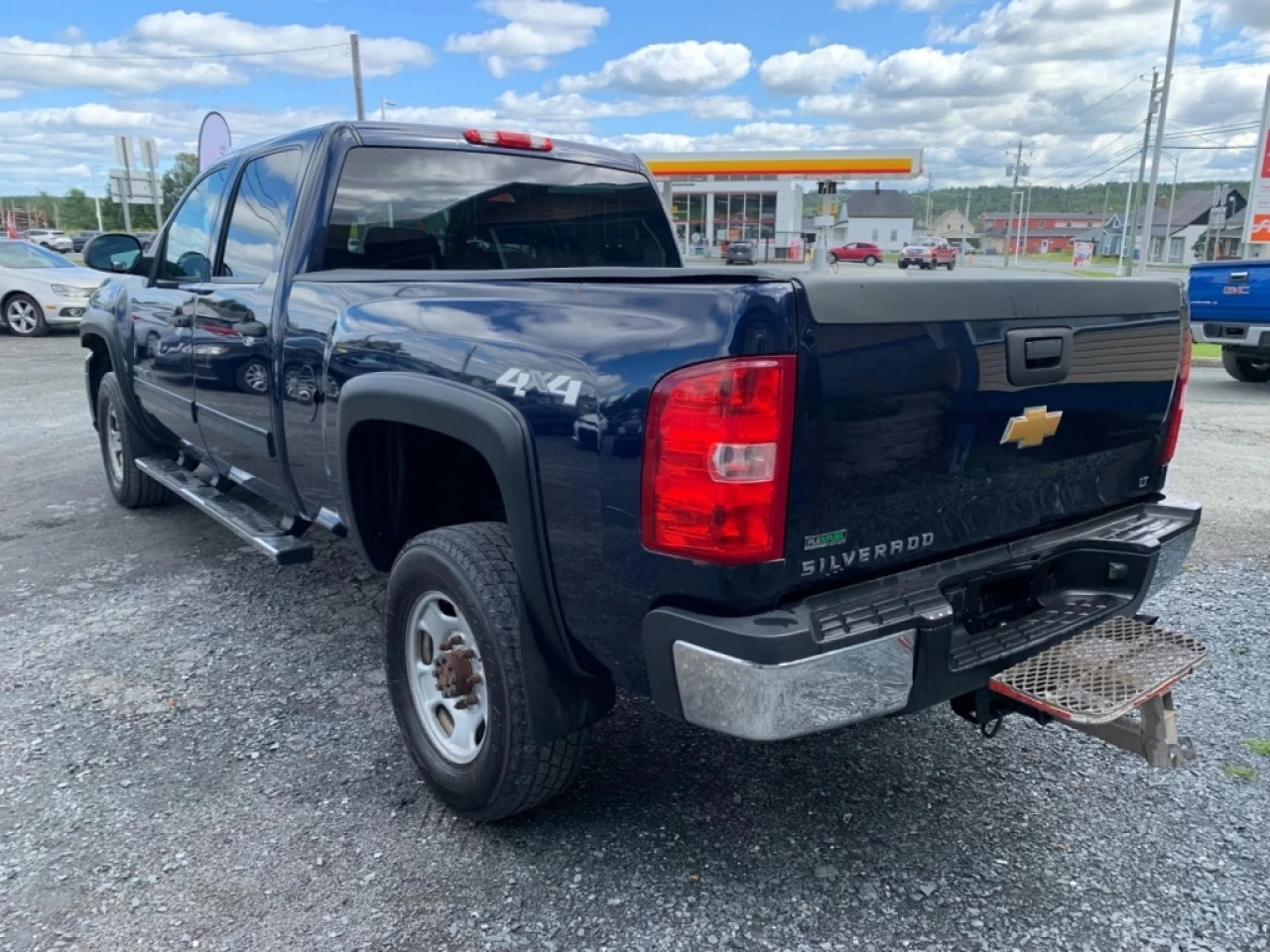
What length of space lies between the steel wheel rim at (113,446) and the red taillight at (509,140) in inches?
130

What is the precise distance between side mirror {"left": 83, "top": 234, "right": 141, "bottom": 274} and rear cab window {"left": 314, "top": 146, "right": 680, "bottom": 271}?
2.11 metres

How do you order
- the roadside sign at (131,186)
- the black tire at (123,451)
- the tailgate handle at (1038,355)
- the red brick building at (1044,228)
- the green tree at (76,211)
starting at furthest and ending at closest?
the red brick building at (1044,228) → the green tree at (76,211) → the roadside sign at (131,186) → the black tire at (123,451) → the tailgate handle at (1038,355)

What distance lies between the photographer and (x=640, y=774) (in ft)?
9.80

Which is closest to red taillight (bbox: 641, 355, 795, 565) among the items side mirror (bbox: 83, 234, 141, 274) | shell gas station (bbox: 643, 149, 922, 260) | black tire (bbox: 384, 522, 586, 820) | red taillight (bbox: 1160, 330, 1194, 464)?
black tire (bbox: 384, 522, 586, 820)

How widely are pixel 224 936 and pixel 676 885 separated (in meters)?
1.11

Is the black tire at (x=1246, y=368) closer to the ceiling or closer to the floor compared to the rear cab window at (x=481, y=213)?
closer to the floor

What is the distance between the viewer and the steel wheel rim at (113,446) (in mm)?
5820

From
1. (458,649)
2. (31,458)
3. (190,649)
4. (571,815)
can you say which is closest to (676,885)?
(571,815)

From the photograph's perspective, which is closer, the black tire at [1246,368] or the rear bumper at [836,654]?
the rear bumper at [836,654]

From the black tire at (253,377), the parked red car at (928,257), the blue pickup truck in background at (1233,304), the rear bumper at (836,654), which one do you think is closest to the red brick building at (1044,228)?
the parked red car at (928,257)

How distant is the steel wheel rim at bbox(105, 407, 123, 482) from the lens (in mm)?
5820

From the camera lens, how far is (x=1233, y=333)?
1014 cm

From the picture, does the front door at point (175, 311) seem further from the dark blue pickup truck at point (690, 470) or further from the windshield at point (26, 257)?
the windshield at point (26, 257)

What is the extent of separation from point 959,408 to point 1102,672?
0.79 meters
